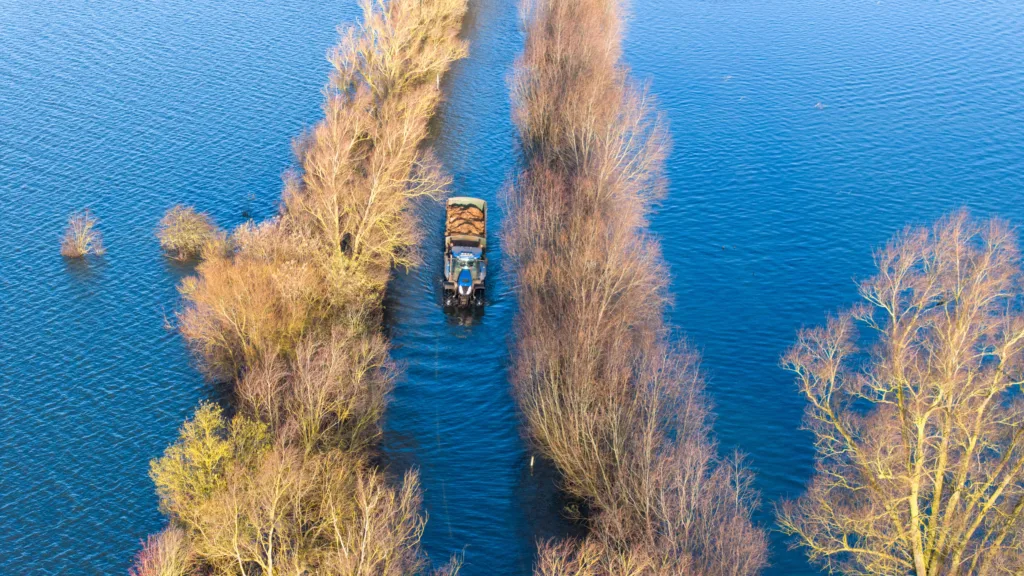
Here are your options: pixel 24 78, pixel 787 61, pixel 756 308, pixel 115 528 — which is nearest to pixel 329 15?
pixel 24 78

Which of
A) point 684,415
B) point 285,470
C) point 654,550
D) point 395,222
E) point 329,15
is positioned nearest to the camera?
point 654,550

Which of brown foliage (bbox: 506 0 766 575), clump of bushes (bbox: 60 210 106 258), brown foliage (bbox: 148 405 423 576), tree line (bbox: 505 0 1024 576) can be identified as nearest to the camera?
brown foliage (bbox: 148 405 423 576)

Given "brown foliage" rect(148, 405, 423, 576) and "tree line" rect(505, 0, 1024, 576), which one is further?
"tree line" rect(505, 0, 1024, 576)

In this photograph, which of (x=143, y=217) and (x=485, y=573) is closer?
(x=485, y=573)

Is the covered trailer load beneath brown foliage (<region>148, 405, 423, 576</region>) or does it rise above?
above

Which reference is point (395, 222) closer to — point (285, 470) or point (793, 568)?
point (285, 470)

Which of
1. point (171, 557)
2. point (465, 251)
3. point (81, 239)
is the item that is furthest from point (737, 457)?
point (81, 239)

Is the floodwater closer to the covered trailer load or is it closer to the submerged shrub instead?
the covered trailer load

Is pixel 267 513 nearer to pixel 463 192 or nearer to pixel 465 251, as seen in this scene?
pixel 465 251

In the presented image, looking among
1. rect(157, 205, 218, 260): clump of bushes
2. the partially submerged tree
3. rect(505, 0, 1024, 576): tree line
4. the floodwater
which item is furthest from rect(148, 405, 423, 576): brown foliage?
rect(157, 205, 218, 260): clump of bushes
